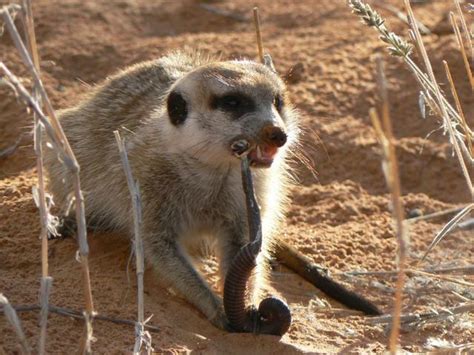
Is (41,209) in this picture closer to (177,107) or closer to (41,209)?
(41,209)

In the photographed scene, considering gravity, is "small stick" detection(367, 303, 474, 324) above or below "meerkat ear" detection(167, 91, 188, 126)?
below

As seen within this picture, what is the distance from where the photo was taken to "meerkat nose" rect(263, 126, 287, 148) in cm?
315

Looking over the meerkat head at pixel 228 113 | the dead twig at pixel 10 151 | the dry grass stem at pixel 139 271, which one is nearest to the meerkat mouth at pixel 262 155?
the meerkat head at pixel 228 113

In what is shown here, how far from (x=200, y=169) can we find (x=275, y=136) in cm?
54

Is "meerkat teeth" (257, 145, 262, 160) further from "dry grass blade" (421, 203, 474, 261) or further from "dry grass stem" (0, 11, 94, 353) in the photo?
"dry grass stem" (0, 11, 94, 353)

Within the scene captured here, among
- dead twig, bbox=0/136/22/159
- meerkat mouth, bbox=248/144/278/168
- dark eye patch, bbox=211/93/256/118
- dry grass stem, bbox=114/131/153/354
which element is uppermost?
dark eye patch, bbox=211/93/256/118

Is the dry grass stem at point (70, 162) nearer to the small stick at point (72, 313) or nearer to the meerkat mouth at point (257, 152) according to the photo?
the small stick at point (72, 313)

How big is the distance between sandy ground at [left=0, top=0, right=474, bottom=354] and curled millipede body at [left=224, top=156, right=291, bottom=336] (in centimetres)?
6

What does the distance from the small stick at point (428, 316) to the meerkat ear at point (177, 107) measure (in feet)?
3.42

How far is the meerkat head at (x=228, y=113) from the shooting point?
3246mm

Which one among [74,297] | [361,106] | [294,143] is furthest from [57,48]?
[74,297]

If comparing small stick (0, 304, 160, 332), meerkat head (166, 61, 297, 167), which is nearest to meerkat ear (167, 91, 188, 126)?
meerkat head (166, 61, 297, 167)

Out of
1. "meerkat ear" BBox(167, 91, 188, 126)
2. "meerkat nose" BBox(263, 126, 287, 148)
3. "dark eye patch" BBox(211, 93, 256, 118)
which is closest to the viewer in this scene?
"meerkat nose" BBox(263, 126, 287, 148)

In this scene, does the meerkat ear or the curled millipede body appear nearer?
the curled millipede body
